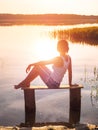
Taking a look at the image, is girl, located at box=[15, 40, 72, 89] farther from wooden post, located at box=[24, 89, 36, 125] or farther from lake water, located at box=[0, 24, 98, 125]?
lake water, located at box=[0, 24, 98, 125]

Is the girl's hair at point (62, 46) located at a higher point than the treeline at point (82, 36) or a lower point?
lower

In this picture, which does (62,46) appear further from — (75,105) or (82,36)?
(82,36)

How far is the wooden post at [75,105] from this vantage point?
39.9 ft

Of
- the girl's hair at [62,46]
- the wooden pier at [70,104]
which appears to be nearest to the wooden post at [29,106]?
the wooden pier at [70,104]

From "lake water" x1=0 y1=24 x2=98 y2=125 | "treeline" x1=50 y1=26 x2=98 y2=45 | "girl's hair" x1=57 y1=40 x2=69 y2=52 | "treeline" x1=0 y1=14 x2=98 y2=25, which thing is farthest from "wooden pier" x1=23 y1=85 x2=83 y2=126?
"treeline" x1=0 y1=14 x2=98 y2=25

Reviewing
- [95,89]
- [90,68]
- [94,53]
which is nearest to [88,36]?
[94,53]

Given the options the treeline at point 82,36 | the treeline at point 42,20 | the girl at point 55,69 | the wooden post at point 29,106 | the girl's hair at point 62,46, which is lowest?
the wooden post at point 29,106

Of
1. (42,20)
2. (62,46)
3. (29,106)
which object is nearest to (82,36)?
(29,106)

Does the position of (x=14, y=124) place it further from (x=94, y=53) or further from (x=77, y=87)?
(x=94, y=53)

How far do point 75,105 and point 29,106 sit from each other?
3.95ft

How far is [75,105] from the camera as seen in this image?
12.6 m

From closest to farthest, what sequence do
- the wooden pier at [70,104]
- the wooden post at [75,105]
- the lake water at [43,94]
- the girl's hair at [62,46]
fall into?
the girl's hair at [62,46] → the wooden pier at [70,104] → the wooden post at [75,105] → the lake water at [43,94]

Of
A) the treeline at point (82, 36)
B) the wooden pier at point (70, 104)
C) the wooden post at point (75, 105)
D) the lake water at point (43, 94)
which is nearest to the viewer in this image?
the wooden pier at point (70, 104)

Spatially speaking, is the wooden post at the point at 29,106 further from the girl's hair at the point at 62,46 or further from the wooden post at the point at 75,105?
the girl's hair at the point at 62,46
